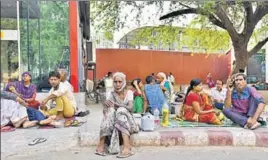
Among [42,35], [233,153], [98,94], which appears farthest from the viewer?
[98,94]

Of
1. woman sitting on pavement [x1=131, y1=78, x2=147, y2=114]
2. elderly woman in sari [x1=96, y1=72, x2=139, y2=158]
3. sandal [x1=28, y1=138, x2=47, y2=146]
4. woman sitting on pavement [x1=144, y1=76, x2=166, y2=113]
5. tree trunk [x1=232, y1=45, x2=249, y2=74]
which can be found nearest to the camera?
elderly woman in sari [x1=96, y1=72, x2=139, y2=158]

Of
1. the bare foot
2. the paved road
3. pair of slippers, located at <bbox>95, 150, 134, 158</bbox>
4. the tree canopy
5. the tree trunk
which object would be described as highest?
the tree canopy

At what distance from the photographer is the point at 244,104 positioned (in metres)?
5.64

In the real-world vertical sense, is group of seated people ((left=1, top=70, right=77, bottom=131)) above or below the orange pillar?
below

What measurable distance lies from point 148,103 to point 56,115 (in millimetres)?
1971

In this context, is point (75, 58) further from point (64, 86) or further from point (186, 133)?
point (186, 133)

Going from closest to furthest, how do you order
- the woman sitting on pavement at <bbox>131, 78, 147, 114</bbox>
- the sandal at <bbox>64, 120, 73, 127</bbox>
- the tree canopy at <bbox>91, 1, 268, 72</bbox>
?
the sandal at <bbox>64, 120, 73, 127</bbox> → the woman sitting on pavement at <bbox>131, 78, 147, 114</bbox> → the tree canopy at <bbox>91, 1, 268, 72</bbox>

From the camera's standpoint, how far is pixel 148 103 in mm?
7078

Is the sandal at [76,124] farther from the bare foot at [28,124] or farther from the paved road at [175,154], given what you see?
the paved road at [175,154]

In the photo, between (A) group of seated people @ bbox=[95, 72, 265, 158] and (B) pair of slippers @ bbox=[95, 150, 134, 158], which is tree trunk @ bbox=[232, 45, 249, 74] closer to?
(A) group of seated people @ bbox=[95, 72, 265, 158]

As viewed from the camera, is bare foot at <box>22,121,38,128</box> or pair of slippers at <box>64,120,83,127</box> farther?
pair of slippers at <box>64,120,83,127</box>

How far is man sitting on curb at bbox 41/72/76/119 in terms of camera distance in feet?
20.5

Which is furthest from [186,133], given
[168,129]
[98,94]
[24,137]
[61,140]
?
[98,94]

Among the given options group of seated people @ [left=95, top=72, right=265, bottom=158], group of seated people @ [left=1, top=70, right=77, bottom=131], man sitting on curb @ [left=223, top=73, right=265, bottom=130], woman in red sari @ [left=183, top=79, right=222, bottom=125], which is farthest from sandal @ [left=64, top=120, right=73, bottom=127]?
man sitting on curb @ [left=223, top=73, right=265, bottom=130]
